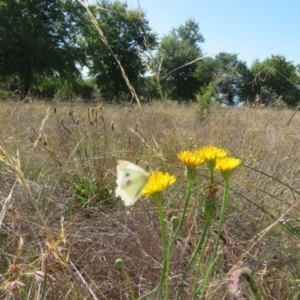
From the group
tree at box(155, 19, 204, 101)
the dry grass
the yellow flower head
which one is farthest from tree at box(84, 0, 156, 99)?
the yellow flower head

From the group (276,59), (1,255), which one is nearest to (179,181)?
(1,255)

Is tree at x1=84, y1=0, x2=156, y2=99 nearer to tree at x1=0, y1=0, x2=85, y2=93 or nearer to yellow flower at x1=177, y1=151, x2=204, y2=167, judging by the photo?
tree at x1=0, y1=0, x2=85, y2=93

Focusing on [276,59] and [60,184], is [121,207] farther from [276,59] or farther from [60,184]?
[276,59]

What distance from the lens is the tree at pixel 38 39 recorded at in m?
20.2

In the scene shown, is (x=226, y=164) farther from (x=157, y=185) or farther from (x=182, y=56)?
(x=182, y=56)

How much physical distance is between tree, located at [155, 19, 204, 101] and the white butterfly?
80.6ft

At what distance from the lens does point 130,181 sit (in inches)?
20.9

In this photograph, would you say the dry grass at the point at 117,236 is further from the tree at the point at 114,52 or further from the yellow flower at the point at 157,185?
the tree at the point at 114,52

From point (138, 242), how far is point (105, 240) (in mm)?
117

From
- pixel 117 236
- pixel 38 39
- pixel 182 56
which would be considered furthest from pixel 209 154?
pixel 182 56

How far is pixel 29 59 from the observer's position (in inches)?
810

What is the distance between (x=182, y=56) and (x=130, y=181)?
30233mm

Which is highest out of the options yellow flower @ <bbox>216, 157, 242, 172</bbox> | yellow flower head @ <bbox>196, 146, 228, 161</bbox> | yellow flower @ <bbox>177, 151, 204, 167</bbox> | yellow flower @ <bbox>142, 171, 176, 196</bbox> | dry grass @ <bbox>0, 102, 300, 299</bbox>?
yellow flower head @ <bbox>196, 146, 228, 161</bbox>

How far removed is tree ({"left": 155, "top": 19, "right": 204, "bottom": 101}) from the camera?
91.2ft
